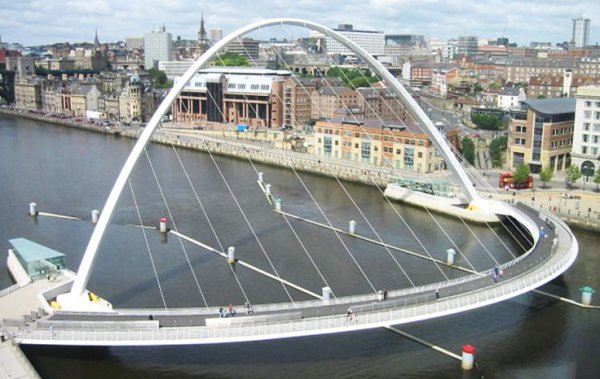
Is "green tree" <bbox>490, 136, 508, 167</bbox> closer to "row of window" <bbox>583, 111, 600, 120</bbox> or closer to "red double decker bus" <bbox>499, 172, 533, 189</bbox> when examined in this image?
"row of window" <bbox>583, 111, 600, 120</bbox>

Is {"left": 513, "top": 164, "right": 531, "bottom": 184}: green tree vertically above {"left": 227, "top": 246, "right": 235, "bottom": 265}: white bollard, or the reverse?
{"left": 513, "top": 164, "right": 531, "bottom": 184}: green tree

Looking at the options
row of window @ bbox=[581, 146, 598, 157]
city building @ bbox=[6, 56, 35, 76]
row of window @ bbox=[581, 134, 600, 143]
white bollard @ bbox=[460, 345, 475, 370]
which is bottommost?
white bollard @ bbox=[460, 345, 475, 370]

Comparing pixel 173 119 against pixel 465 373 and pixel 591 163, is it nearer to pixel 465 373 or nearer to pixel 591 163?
pixel 591 163

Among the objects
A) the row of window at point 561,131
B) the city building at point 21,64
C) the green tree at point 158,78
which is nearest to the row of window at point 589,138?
the row of window at point 561,131

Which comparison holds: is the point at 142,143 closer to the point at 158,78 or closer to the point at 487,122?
the point at 487,122

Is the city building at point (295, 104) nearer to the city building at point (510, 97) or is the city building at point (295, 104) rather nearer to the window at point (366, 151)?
the window at point (366, 151)

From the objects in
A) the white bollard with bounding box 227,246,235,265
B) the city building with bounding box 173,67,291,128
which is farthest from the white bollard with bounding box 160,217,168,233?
the city building with bounding box 173,67,291,128
